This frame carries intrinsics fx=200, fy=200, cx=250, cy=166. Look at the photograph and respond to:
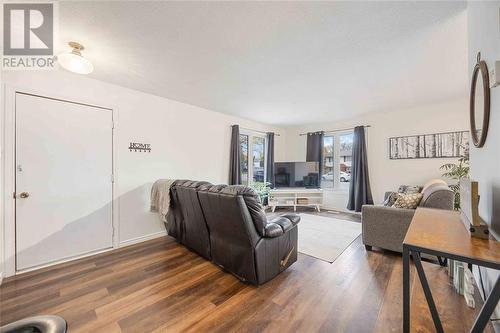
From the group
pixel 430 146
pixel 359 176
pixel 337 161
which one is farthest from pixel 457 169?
pixel 337 161

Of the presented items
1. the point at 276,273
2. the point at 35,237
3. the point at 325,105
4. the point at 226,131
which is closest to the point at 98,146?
the point at 35,237

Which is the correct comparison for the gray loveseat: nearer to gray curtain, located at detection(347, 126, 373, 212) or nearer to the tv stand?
gray curtain, located at detection(347, 126, 373, 212)

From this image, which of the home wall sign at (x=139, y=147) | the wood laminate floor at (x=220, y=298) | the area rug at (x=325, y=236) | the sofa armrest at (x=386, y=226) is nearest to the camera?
the wood laminate floor at (x=220, y=298)

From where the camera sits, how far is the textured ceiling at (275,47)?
1625 mm

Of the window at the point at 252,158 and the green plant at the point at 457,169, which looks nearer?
the green plant at the point at 457,169

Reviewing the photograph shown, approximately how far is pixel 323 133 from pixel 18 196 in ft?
19.3

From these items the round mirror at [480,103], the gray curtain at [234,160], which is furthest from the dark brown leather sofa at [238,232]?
the gray curtain at [234,160]

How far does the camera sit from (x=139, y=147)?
328 cm

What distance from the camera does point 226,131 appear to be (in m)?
4.73

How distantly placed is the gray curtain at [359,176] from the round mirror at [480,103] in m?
3.19

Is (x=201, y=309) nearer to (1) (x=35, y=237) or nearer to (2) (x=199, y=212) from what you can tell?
(2) (x=199, y=212)

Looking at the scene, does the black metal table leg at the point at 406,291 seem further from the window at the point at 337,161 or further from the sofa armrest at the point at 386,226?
the window at the point at 337,161

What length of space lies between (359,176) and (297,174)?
4.99 ft

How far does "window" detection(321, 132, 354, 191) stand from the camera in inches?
210
